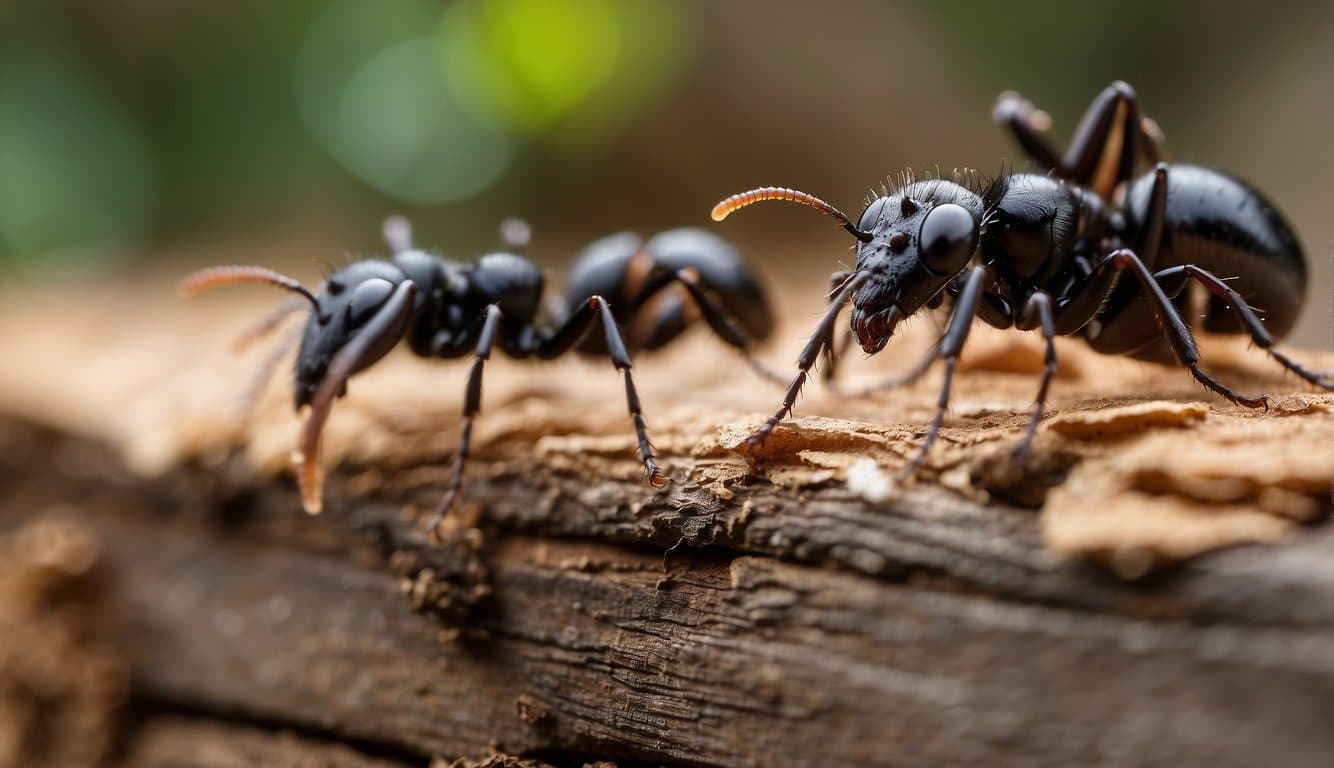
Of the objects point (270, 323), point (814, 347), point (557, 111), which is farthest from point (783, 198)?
point (557, 111)

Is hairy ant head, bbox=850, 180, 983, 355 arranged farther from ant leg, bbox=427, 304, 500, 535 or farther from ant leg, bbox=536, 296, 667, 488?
ant leg, bbox=427, 304, 500, 535

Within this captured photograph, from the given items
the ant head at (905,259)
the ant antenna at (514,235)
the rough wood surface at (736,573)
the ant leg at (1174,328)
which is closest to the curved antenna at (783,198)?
the ant head at (905,259)

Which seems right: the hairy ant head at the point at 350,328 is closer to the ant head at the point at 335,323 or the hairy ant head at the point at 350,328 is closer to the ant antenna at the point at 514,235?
the ant head at the point at 335,323

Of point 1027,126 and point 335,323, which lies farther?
point 1027,126

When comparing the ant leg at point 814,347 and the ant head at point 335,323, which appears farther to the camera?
the ant head at point 335,323

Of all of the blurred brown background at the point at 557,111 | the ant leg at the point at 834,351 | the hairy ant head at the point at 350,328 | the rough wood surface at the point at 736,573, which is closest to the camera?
the rough wood surface at the point at 736,573

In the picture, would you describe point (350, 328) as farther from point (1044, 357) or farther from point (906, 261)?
point (1044, 357)

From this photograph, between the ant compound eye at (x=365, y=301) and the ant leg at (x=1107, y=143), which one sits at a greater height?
the ant leg at (x=1107, y=143)
